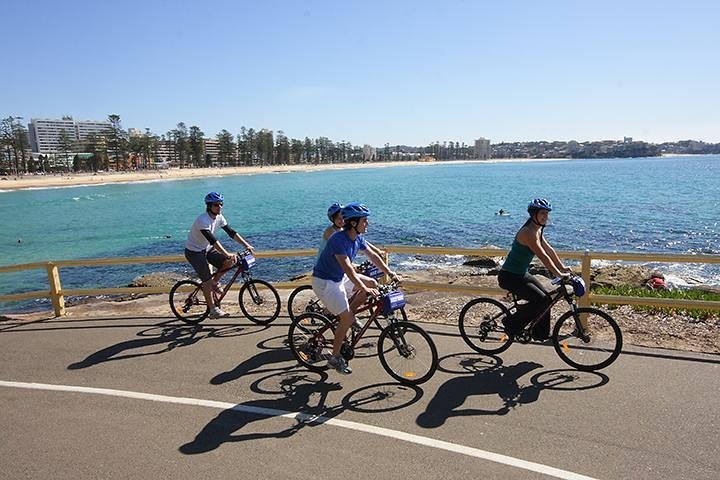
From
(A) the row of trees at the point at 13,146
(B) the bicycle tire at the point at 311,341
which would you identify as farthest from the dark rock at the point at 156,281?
(A) the row of trees at the point at 13,146

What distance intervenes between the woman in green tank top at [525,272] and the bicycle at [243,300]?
12.9 ft

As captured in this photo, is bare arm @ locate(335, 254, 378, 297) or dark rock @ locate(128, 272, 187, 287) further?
dark rock @ locate(128, 272, 187, 287)

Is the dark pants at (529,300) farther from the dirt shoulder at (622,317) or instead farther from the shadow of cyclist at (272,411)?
the shadow of cyclist at (272,411)

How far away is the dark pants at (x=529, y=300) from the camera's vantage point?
617cm

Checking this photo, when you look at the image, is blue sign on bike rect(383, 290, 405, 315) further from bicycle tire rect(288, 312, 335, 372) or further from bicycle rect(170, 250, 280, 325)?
bicycle rect(170, 250, 280, 325)

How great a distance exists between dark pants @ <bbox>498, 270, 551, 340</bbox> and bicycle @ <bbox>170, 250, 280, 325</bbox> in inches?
154

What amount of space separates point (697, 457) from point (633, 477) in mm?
677

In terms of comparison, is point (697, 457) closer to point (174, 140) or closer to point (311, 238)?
point (311, 238)

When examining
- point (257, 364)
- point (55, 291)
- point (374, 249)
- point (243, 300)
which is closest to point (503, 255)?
point (374, 249)

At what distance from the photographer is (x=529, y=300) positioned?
6.23 m

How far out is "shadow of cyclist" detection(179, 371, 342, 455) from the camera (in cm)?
461

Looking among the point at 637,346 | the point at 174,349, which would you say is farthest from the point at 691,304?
the point at 174,349

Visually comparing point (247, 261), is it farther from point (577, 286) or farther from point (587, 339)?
point (587, 339)

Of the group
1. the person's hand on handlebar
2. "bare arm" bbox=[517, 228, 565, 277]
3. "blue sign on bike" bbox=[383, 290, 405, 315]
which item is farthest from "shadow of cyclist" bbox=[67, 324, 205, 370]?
"bare arm" bbox=[517, 228, 565, 277]
